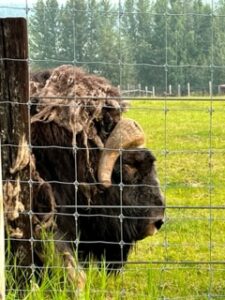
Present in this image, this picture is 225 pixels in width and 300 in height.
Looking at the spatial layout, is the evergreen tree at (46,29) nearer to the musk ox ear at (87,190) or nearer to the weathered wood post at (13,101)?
the weathered wood post at (13,101)

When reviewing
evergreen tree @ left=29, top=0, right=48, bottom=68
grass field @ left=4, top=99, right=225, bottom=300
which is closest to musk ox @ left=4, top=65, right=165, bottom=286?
grass field @ left=4, top=99, right=225, bottom=300

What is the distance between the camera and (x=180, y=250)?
5.59m

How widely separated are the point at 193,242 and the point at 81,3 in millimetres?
2235

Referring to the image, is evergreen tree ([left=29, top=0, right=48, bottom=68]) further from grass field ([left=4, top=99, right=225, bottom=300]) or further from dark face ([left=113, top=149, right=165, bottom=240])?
dark face ([left=113, top=149, right=165, bottom=240])

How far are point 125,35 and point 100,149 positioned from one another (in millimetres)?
927

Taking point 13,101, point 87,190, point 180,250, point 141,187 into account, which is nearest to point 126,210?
point 141,187

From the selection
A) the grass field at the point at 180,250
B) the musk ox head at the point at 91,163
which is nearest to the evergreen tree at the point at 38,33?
the musk ox head at the point at 91,163

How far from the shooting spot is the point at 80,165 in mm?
4551

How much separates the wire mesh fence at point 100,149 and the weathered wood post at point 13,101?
1 cm

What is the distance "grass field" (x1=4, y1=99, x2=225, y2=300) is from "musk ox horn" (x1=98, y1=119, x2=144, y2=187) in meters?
0.21

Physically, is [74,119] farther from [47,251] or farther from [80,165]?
[47,251]

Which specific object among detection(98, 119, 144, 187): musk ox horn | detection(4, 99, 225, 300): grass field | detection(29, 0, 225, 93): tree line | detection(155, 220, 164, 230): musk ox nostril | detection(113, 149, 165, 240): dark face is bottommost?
detection(4, 99, 225, 300): grass field

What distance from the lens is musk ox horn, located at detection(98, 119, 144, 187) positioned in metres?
4.54

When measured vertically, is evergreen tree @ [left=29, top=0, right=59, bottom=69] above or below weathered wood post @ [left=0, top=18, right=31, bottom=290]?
above
